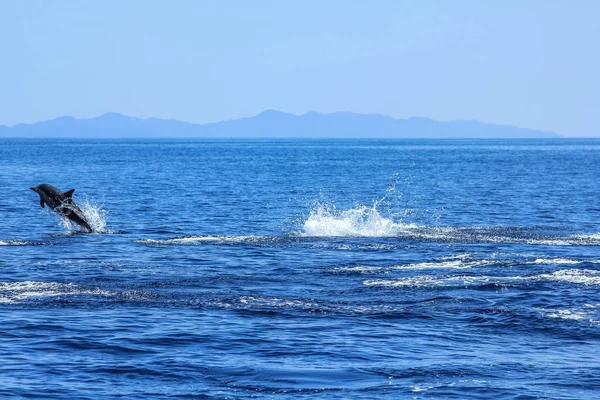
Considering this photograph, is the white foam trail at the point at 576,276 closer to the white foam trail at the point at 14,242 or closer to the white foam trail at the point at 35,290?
the white foam trail at the point at 35,290

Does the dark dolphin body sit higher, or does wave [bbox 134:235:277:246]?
the dark dolphin body

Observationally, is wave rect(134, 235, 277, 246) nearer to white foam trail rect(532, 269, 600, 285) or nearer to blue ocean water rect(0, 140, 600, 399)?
blue ocean water rect(0, 140, 600, 399)

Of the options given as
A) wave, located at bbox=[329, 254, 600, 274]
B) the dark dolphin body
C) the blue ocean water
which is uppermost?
the dark dolphin body

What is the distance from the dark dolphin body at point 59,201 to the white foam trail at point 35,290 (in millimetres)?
11738

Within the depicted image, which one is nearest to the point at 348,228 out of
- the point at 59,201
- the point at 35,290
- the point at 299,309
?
the point at 59,201

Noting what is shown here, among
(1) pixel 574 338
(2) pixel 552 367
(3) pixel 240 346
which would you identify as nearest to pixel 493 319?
(1) pixel 574 338

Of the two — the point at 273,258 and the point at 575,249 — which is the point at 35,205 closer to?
the point at 273,258

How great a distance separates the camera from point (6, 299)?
2436cm

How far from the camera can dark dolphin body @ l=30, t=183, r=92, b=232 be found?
125ft

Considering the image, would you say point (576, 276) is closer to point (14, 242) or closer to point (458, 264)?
point (458, 264)

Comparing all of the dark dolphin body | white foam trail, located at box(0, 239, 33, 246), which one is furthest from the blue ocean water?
the dark dolphin body

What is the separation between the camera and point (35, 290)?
83.9 ft

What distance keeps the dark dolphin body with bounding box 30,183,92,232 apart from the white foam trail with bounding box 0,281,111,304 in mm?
11738

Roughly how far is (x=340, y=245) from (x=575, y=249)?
8.93 meters
